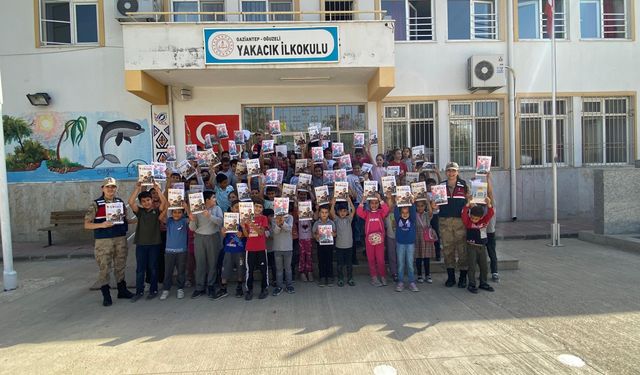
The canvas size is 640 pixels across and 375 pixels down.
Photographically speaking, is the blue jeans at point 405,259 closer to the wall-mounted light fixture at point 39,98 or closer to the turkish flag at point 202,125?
the turkish flag at point 202,125

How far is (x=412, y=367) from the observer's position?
3.95 meters

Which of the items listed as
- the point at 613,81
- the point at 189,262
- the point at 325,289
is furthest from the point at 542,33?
the point at 189,262

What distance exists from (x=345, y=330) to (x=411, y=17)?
1073 cm

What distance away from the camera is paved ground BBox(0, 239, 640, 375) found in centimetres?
408

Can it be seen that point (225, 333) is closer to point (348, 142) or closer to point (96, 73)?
point (348, 142)

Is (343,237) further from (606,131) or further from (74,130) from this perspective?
(606,131)

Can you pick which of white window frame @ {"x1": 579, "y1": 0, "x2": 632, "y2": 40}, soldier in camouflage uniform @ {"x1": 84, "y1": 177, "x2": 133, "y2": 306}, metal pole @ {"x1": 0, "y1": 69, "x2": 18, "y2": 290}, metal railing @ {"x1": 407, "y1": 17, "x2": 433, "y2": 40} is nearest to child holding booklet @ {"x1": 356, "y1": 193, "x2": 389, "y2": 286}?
soldier in camouflage uniform @ {"x1": 84, "y1": 177, "x2": 133, "y2": 306}

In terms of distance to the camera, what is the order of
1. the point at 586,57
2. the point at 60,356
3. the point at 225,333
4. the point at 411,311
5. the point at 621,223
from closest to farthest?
the point at 60,356 → the point at 225,333 → the point at 411,311 → the point at 621,223 → the point at 586,57

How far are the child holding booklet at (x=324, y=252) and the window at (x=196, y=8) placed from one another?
329 inches

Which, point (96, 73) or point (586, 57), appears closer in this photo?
point (96, 73)

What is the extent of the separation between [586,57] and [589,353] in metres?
12.0

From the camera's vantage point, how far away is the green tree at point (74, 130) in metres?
12.0

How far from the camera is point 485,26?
42.7ft

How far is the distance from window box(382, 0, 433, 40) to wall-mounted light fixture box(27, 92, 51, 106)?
10.1 metres
